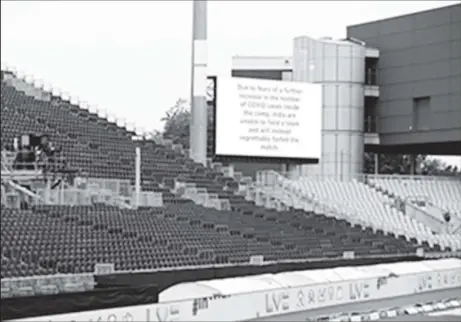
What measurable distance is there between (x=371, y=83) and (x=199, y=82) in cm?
880

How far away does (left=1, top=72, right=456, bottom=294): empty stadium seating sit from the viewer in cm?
1601

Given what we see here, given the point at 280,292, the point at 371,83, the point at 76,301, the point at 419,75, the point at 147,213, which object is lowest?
the point at 280,292

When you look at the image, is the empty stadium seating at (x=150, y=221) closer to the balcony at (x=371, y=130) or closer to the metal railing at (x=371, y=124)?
the balcony at (x=371, y=130)

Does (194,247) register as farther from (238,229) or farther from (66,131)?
(66,131)

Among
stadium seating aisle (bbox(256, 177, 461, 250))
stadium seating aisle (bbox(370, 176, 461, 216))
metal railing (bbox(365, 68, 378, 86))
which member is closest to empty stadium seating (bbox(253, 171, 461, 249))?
stadium seating aisle (bbox(256, 177, 461, 250))

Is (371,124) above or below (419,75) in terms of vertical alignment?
below

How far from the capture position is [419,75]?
35.3m

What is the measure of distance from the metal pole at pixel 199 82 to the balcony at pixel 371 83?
8.28 m

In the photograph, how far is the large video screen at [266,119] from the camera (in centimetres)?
2869

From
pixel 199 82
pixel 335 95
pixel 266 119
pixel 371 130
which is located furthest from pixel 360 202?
pixel 199 82

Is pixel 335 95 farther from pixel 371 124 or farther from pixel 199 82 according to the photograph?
pixel 199 82

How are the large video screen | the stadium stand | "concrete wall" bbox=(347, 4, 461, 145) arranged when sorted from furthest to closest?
1. "concrete wall" bbox=(347, 4, 461, 145)
2. the large video screen
3. the stadium stand

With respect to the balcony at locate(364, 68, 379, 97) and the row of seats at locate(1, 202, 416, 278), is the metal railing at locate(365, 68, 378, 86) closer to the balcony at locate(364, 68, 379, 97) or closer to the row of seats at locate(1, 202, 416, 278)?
the balcony at locate(364, 68, 379, 97)

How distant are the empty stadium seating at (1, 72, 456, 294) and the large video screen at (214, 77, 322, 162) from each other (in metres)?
1.56
